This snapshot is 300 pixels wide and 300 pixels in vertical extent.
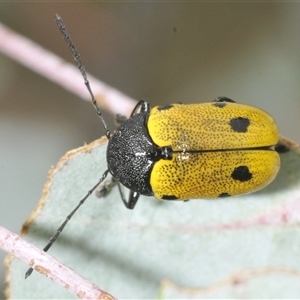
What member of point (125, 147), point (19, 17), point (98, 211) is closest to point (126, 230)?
point (98, 211)

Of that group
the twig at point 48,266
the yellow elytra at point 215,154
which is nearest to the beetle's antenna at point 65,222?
the yellow elytra at point 215,154

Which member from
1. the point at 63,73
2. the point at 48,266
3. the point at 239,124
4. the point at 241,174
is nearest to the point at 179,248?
the point at 241,174

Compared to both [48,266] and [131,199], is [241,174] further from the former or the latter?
[48,266]

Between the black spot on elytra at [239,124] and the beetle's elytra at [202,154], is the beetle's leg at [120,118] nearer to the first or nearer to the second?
the beetle's elytra at [202,154]

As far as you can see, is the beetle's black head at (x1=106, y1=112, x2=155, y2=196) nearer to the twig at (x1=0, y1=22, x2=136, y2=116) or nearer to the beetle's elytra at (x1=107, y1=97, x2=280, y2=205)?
the beetle's elytra at (x1=107, y1=97, x2=280, y2=205)

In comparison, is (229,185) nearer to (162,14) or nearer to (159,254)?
(159,254)

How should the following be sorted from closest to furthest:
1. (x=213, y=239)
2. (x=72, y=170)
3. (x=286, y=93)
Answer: (x=72, y=170) → (x=213, y=239) → (x=286, y=93)
